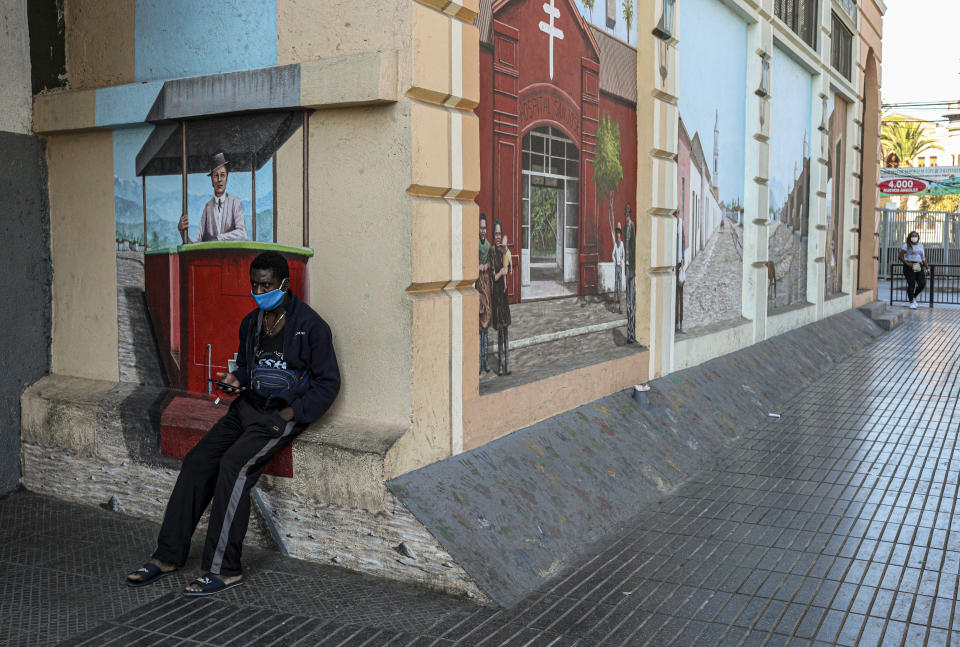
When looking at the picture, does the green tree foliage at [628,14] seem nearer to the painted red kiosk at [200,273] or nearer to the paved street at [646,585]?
the painted red kiosk at [200,273]

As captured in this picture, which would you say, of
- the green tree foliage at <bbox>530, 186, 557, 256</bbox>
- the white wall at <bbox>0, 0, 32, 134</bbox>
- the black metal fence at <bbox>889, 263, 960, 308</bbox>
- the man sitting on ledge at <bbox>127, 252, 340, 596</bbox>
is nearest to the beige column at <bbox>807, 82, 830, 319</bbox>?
the black metal fence at <bbox>889, 263, 960, 308</bbox>

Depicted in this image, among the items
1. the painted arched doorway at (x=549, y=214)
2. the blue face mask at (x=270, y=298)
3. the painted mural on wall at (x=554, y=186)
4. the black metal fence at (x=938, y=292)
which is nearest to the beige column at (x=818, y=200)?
the painted mural on wall at (x=554, y=186)

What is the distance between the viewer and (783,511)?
19.5ft

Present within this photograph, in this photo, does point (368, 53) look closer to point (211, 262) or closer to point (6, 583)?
point (211, 262)

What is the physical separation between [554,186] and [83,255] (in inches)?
132

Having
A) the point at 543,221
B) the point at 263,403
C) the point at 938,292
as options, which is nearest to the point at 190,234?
the point at 263,403

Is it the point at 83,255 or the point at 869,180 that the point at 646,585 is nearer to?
the point at 83,255

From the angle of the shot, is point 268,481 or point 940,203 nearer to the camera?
point 268,481

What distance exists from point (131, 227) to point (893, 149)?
72.1 m

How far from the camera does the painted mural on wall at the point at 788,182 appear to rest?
41.0 feet

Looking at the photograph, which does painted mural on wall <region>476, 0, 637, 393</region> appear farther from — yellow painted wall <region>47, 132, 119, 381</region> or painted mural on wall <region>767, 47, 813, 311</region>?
painted mural on wall <region>767, 47, 813, 311</region>

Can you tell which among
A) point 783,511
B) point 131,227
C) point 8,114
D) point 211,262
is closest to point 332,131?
point 211,262

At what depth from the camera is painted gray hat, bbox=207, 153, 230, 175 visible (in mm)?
5605

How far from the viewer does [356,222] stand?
5113 mm
